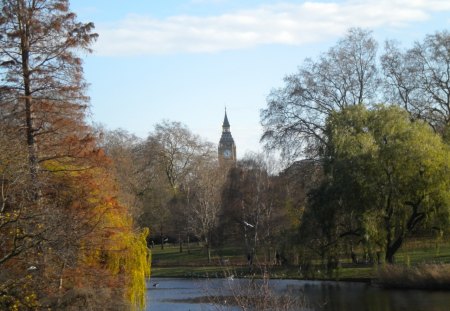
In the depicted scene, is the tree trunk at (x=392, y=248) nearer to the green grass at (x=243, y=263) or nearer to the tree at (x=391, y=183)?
the tree at (x=391, y=183)

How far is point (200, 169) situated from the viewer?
251ft

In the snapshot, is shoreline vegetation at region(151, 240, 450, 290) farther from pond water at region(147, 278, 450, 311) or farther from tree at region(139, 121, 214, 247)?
tree at region(139, 121, 214, 247)

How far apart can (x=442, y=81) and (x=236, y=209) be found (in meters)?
19.5

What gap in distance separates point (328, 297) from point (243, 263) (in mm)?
20157

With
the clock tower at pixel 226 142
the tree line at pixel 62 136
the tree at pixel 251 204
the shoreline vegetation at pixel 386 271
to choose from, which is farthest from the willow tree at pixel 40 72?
the clock tower at pixel 226 142

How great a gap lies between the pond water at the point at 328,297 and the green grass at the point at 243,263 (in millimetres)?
765

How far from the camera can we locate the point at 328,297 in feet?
95.7

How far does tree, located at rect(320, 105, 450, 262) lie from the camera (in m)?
31.3

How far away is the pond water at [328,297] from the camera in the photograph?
25.0 m

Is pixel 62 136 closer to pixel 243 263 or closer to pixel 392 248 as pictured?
pixel 392 248

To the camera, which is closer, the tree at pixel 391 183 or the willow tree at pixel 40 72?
the willow tree at pixel 40 72

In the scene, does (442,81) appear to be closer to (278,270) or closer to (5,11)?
(278,270)

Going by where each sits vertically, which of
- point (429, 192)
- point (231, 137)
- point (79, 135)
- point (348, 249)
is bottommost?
point (348, 249)

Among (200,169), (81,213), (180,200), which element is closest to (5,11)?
(81,213)
